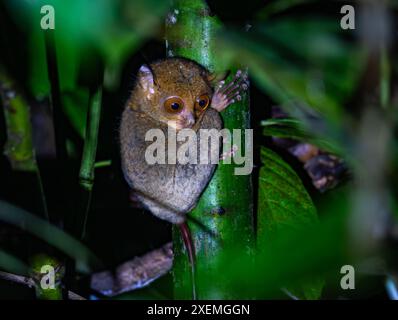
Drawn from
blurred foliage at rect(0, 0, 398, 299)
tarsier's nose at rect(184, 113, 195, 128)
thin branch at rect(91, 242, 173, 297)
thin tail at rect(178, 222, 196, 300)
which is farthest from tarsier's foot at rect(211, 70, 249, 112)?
thin branch at rect(91, 242, 173, 297)

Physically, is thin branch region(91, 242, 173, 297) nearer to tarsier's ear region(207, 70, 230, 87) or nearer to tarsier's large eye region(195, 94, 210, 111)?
tarsier's large eye region(195, 94, 210, 111)

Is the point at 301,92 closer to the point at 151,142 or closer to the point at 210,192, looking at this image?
the point at 210,192

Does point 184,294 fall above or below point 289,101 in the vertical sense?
below

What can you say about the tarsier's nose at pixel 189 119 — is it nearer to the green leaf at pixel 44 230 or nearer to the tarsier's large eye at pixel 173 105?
the tarsier's large eye at pixel 173 105

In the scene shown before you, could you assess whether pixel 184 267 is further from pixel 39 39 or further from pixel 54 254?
pixel 39 39
